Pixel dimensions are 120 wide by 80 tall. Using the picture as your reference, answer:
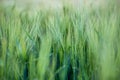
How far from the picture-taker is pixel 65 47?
1.52m

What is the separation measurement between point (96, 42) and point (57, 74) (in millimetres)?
238

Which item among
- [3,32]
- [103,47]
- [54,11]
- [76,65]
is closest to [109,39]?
[103,47]

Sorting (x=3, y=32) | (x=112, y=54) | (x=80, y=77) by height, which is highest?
(x=3, y=32)

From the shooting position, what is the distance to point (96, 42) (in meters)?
1.51

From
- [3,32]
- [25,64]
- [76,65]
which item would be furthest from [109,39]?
[3,32]

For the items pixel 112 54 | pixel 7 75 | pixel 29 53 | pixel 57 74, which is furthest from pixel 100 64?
pixel 7 75

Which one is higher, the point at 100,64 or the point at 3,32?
the point at 3,32

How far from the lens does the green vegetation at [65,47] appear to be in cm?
150

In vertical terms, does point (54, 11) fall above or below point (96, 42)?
above

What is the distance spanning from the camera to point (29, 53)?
152cm

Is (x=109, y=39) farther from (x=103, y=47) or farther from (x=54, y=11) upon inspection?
(x=54, y=11)

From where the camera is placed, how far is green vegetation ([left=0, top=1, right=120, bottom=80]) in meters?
1.50

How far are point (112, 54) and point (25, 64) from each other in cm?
41

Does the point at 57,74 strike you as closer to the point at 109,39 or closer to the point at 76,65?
the point at 76,65
